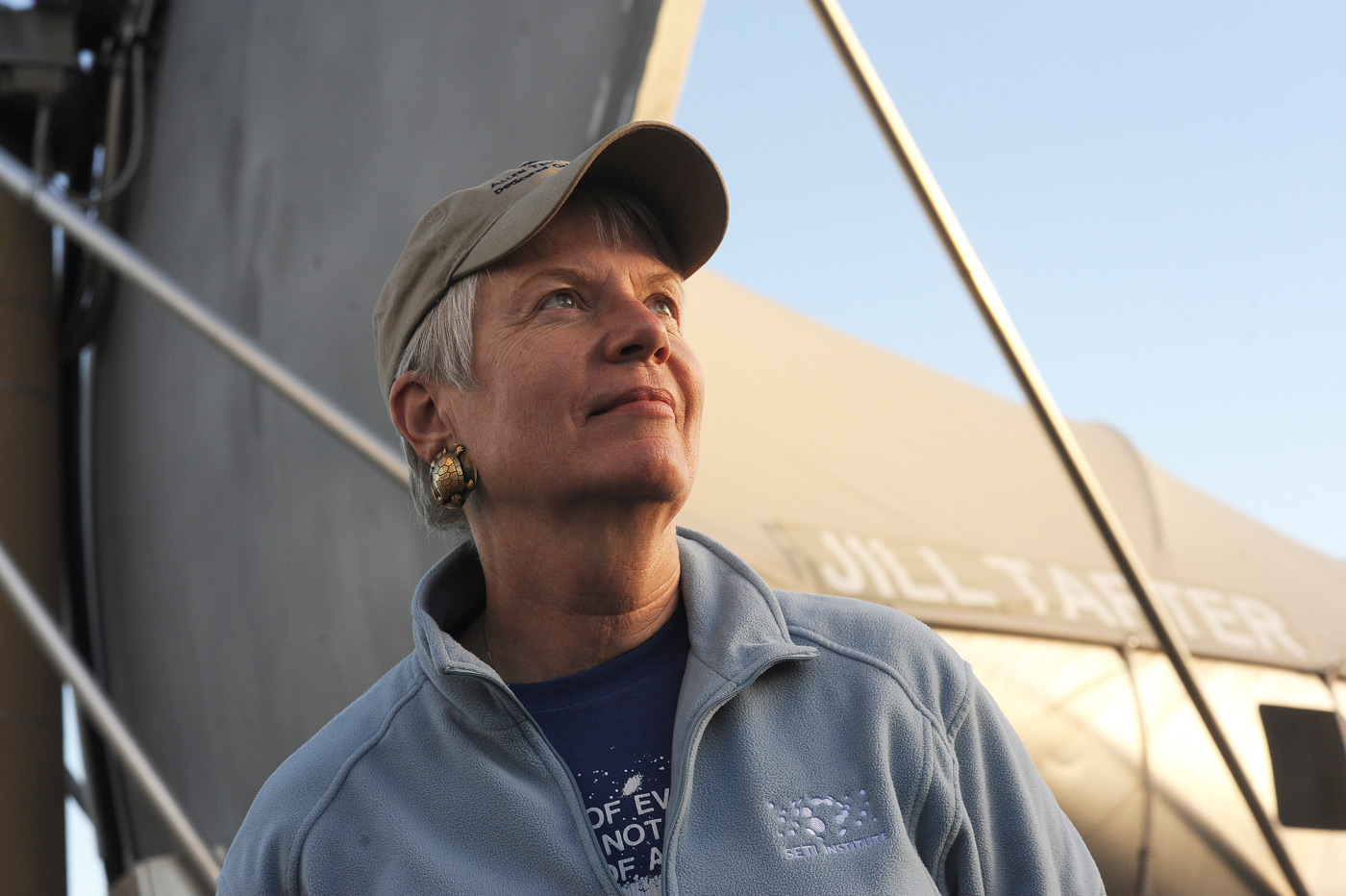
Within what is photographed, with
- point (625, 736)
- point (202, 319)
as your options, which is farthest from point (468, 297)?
point (202, 319)

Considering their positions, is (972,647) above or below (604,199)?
below

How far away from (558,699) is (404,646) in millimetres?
888

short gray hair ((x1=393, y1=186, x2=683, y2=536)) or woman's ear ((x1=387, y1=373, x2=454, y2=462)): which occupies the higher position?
short gray hair ((x1=393, y1=186, x2=683, y2=536))

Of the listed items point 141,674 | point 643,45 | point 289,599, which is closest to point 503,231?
point 643,45

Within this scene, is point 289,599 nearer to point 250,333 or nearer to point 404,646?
point 404,646

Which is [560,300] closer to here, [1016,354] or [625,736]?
[625,736]

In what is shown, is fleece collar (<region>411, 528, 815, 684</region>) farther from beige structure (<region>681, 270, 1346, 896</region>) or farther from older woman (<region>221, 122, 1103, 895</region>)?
beige structure (<region>681, 270, 1346, 896</region>)

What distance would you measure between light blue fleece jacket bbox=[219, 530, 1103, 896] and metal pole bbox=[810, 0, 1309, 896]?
18.4 inches

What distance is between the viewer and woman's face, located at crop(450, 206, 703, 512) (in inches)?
30.9

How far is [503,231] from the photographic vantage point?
2.72ft

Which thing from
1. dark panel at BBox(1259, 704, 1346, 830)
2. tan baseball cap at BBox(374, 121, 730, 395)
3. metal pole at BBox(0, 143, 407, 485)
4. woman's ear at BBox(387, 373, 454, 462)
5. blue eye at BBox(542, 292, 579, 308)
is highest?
tan baseball cap at BBox(374, 121, 730, 395)

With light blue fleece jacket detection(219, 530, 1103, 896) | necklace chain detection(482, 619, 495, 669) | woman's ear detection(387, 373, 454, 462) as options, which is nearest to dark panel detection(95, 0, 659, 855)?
woman's ear detection(387, 373, 454, 462)

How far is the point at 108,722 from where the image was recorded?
187 cm

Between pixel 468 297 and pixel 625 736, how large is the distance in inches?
12.3
